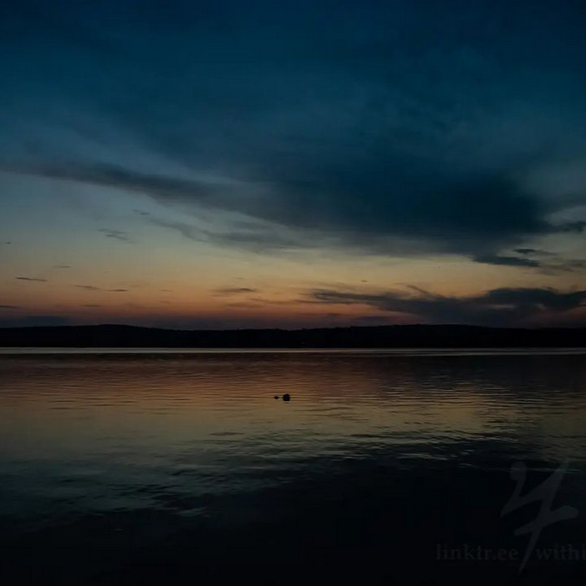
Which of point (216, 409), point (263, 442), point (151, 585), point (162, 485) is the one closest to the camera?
point (151, 585)

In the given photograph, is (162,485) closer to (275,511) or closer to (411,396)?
(275,511)

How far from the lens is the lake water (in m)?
12.0

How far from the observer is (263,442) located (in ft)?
81.2

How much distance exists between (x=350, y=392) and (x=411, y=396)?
16.7 ft

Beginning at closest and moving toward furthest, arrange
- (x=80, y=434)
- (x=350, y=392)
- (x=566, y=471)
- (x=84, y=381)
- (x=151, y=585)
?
(x=151, y=585), (x=566, y=471), (x=80, y=434), (x=350, y=392), (x=84, y=381)

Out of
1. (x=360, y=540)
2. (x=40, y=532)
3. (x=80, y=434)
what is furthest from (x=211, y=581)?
(x=80, y=434)

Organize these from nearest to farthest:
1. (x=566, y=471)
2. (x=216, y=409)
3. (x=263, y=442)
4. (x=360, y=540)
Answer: (x=360, y=540)
(x=566, y=471)
(x=263, y=442)
(x=216, y=409)

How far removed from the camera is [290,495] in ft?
54.8

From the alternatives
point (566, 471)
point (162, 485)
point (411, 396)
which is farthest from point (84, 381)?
point (566, 471)

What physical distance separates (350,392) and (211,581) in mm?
34676

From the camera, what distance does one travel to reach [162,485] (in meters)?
17.7

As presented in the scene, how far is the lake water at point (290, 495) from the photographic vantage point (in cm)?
1195

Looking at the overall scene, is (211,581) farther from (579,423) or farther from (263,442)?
(579,423)

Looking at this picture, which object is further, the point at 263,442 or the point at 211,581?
the point at 263,442
